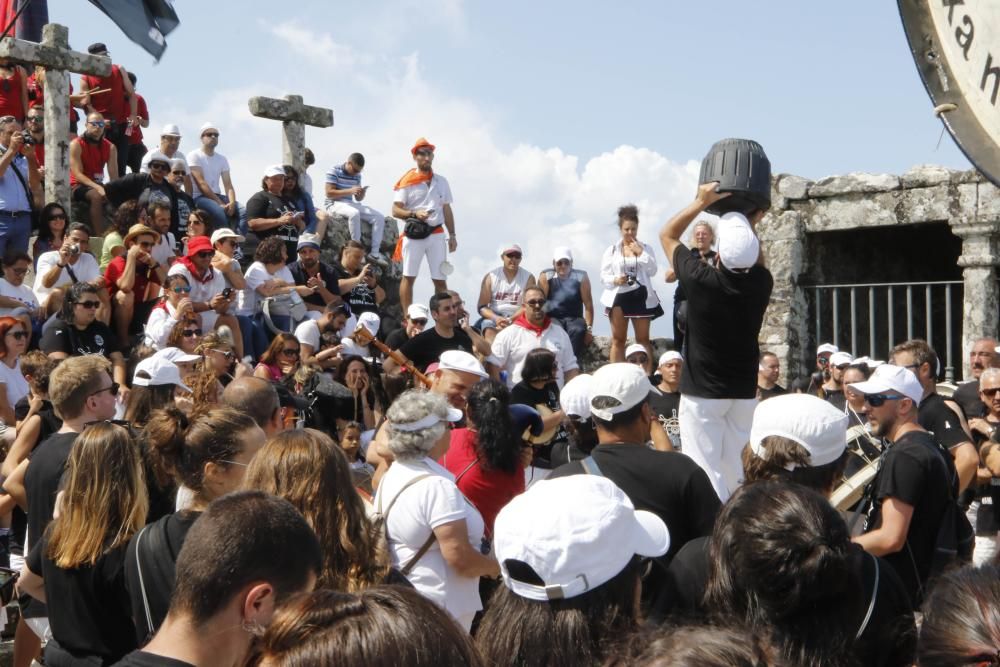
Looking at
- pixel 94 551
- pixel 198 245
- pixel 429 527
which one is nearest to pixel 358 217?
pixel 198 245

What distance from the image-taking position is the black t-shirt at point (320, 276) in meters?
10.8

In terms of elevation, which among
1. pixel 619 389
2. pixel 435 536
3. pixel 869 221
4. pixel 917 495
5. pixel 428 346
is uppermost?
pixel 869 221

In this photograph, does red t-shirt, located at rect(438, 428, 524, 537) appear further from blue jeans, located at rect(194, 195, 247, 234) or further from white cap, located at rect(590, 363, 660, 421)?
blue jeans, located at rect(194, 195, 247, 234)

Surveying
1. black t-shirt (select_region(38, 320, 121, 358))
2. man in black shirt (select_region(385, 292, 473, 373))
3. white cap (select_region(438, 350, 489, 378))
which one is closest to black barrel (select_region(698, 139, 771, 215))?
white cap (select_region(438, 350, 489, 378))

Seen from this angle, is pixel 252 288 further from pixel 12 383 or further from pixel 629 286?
pixel 629 286

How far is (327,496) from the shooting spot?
3230mm

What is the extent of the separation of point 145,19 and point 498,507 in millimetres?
5699

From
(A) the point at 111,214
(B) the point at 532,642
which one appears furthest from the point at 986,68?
(A) the point at 111,214

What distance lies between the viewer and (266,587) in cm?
236

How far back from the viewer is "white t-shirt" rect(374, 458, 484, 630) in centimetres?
380

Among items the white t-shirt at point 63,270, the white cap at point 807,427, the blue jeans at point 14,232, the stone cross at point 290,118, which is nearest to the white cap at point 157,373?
the white cap at point 807,427

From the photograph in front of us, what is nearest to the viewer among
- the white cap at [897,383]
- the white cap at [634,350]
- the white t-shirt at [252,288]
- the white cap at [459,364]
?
the white cap at [897,383]

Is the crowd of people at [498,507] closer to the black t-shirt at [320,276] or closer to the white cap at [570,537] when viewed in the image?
the white cap at [570,537]

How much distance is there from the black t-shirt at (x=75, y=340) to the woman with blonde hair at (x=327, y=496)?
18.0ft
